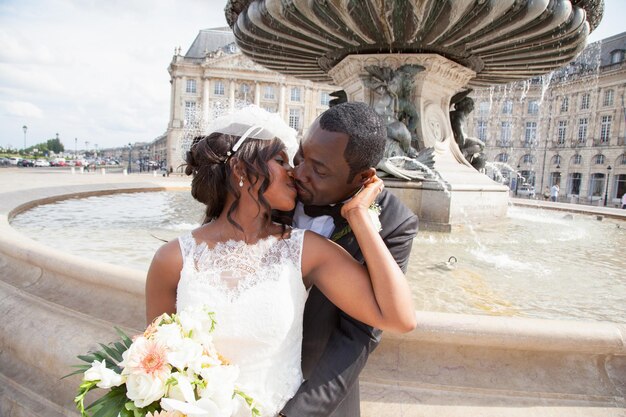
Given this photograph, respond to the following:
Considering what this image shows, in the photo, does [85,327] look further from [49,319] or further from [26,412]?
[26,412]

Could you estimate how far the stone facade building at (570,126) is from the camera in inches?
1762

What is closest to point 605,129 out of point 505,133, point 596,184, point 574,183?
point 596,184

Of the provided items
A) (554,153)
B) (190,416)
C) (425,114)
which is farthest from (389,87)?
(554,153)

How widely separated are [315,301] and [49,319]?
180 centimetres

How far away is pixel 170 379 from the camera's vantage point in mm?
1132

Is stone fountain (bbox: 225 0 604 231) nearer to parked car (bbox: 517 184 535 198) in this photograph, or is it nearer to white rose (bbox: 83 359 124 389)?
white rose (bbox: 83 359 124 389)

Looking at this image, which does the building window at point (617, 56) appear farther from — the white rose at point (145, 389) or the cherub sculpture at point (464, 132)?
the white rose at point (145, 389)

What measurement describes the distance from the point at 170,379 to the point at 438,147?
7.68 meters

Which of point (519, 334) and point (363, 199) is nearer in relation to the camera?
point (363, 199)

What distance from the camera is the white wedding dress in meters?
1.40

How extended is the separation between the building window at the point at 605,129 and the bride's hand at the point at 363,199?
5408 centimetres

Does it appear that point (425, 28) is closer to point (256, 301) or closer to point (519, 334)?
point (519, 334)

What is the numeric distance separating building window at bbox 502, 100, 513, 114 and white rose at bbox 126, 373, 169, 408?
58338mm

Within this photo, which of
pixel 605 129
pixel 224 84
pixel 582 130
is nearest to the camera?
pixel 605 129
